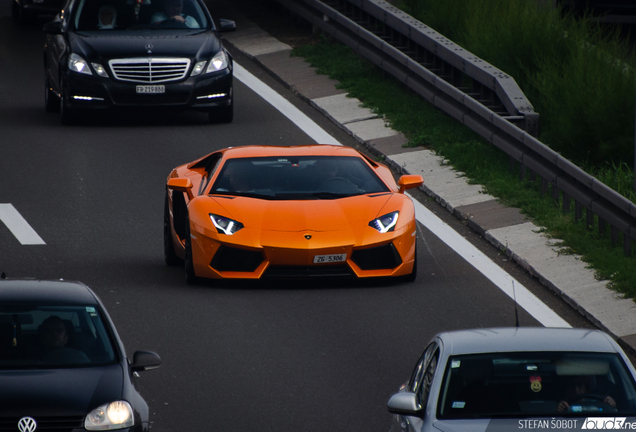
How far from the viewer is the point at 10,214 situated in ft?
50.0

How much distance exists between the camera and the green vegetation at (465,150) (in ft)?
42.6

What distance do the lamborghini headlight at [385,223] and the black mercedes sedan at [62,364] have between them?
4.42m

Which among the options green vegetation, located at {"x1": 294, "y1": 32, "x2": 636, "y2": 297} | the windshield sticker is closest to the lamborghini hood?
green vegetation, located at {"x1": 294, "y1": 32, "x2": 636, "y2": 297}

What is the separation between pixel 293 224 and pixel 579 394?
Result: 601 centimetres

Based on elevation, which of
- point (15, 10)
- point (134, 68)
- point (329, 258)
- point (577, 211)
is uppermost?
point (329, 258)

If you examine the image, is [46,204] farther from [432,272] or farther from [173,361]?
[173,361]

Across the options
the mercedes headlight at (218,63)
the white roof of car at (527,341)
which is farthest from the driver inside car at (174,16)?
the white roof of car at (527,341)

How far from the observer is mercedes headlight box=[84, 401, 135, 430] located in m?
7.18

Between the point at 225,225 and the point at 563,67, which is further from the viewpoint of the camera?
the point at 563,67

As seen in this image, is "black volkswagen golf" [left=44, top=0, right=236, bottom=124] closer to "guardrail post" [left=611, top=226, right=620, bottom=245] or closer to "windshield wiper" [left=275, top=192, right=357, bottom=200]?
"windshield wiper" [left=275, top=192, right=357, bottom=200]

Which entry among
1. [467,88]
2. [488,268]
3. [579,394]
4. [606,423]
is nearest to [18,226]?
[488,268]

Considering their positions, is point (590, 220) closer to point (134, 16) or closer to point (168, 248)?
point (168, 248)

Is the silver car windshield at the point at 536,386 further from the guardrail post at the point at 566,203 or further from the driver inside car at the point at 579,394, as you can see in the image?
the guardrail post at the point at 566,203

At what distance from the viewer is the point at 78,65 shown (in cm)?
1952
